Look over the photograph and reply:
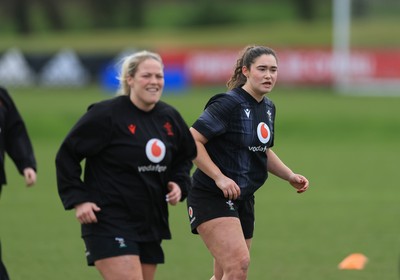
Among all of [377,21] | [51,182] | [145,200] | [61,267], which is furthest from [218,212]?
[377,21]

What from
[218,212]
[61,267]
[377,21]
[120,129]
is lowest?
[61,267]

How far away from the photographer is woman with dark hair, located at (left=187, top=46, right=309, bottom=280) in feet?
24.8

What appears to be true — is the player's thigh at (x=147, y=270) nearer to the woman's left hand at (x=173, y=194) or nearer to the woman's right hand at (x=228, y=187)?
the woman's left hand at (x=173, y=194)

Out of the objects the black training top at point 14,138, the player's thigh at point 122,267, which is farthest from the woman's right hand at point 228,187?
the black training top at point 14,138

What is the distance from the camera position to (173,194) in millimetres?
6805

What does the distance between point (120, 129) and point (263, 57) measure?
1.47 metres

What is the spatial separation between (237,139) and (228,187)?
0.46 m

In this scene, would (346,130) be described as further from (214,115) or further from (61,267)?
(214,115)

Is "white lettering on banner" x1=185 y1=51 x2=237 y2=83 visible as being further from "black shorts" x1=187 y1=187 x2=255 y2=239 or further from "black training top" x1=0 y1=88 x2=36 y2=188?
"black shorts" x1=187 y1=187 x2=255 y2=239

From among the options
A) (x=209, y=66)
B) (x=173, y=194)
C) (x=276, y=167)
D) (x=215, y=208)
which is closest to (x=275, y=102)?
(x=209, y=66)

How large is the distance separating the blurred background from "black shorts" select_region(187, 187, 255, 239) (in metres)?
1.23

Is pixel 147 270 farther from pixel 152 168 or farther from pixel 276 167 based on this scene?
pixel 276 167

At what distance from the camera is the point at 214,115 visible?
7664 millimetres

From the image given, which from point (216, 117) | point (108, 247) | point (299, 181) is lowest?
point (108, 247)
